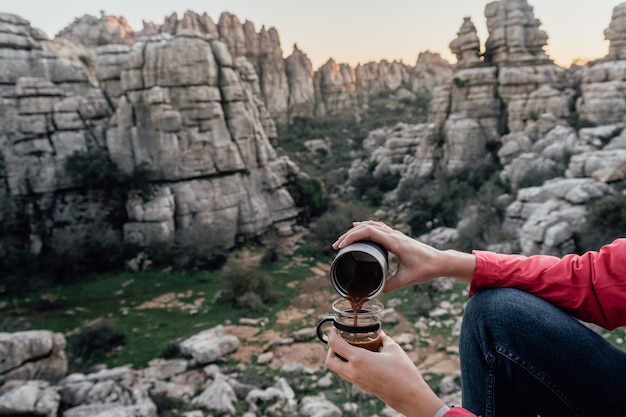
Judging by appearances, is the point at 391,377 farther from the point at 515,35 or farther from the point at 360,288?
the point at 515,35

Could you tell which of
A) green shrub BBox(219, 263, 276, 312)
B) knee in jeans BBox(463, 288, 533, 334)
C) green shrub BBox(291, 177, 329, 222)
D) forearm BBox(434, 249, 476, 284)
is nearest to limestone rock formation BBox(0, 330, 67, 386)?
green shrub BBox(219, 263, 276, 312)

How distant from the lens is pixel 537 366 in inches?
49.3

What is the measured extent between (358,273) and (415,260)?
0.69ft

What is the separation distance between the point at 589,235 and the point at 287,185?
1144cm

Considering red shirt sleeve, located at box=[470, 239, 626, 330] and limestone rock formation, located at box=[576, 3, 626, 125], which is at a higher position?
limestone rock formation, located at box=[576, 3, 626, 125]

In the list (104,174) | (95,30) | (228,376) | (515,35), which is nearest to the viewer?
(228,376)

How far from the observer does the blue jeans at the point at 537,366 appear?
1.25 meters

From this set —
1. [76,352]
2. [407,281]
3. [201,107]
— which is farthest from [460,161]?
[407,281]

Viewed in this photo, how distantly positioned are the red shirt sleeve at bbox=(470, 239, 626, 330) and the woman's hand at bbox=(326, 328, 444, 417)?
0.43 metres

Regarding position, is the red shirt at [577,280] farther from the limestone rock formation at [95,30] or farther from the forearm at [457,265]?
the limestone rock formation at [95,30]

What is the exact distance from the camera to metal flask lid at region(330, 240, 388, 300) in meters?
1.50

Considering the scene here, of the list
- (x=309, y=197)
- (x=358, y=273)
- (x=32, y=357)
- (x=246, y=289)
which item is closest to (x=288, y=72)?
(x=309, y=197)

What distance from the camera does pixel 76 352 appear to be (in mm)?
8406

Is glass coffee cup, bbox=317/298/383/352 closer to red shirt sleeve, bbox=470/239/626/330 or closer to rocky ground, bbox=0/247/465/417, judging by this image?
red shirt sleeve, bbox=470/239/626/330
